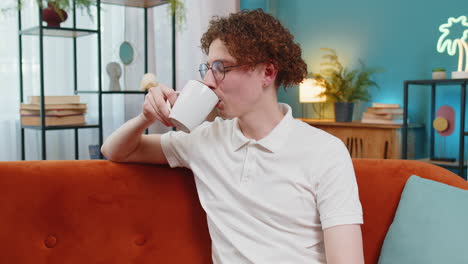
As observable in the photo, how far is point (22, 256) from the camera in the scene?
4.44 feet

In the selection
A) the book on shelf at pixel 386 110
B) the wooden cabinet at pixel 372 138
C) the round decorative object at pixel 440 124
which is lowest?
the wooden cabinet at pixel 372 138

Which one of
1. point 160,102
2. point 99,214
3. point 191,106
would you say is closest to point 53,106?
point 99,214

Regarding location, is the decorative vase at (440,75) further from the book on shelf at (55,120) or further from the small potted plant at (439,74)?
the book on shelf at (55,120)

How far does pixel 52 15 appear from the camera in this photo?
10.6 ft

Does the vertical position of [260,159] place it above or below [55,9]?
below

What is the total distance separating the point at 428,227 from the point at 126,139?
31.5 inches

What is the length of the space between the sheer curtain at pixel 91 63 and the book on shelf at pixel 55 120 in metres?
0.38

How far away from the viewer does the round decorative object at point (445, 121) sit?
3.73 m

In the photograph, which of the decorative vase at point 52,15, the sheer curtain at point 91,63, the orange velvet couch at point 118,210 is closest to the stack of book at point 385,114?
the sheer curtain at point 91,63

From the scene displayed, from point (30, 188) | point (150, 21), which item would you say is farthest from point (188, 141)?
point (150, 21)

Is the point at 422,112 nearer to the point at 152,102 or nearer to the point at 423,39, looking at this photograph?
the point at 423,39

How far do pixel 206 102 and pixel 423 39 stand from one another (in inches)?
138

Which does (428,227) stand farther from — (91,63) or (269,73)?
(91,63)

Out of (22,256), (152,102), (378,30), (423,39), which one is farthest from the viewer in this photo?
(378,30)
